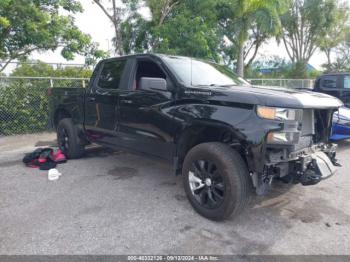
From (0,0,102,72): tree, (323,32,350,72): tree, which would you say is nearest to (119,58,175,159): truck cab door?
(0,0,102,72): tree

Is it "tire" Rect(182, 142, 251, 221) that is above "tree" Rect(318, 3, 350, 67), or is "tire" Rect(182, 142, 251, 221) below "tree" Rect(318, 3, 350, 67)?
below

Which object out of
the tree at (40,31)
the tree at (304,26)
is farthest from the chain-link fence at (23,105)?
the tree at (304,26)

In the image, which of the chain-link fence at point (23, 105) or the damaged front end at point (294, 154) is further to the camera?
the chain-link fence at point (23, 105)

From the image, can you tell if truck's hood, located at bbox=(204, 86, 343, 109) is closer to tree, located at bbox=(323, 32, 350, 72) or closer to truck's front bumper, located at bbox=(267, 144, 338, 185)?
truck's front bumper, located at bbox=(267, 144, 338, 185)

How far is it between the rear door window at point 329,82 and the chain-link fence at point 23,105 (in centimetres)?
843

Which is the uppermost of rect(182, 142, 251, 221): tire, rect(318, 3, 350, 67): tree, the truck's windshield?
rect(318, 3, 350, 67): tree

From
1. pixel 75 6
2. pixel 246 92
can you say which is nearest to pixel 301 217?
pixel 246 92

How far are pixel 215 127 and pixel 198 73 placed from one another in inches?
40.8

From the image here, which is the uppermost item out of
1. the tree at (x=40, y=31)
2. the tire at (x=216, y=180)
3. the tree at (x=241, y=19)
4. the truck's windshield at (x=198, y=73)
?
the tree at (x=241, y=19)

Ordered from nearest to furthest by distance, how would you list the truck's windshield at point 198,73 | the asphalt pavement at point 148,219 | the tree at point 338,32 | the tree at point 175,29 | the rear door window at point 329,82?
1. the asphalt pavement at point 148,219
2. the truck's windshield at point 198,73
3. the rear door window at point 329,82
4. the tree at point 175,29
5. the tree at point 338,32

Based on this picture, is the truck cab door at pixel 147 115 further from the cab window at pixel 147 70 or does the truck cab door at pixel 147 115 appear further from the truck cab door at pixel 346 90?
the truck cab door at pixel 346 90

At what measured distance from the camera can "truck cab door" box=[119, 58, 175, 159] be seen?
3.66 meters

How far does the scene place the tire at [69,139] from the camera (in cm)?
550

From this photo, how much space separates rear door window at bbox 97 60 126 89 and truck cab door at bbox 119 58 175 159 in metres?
0.33
